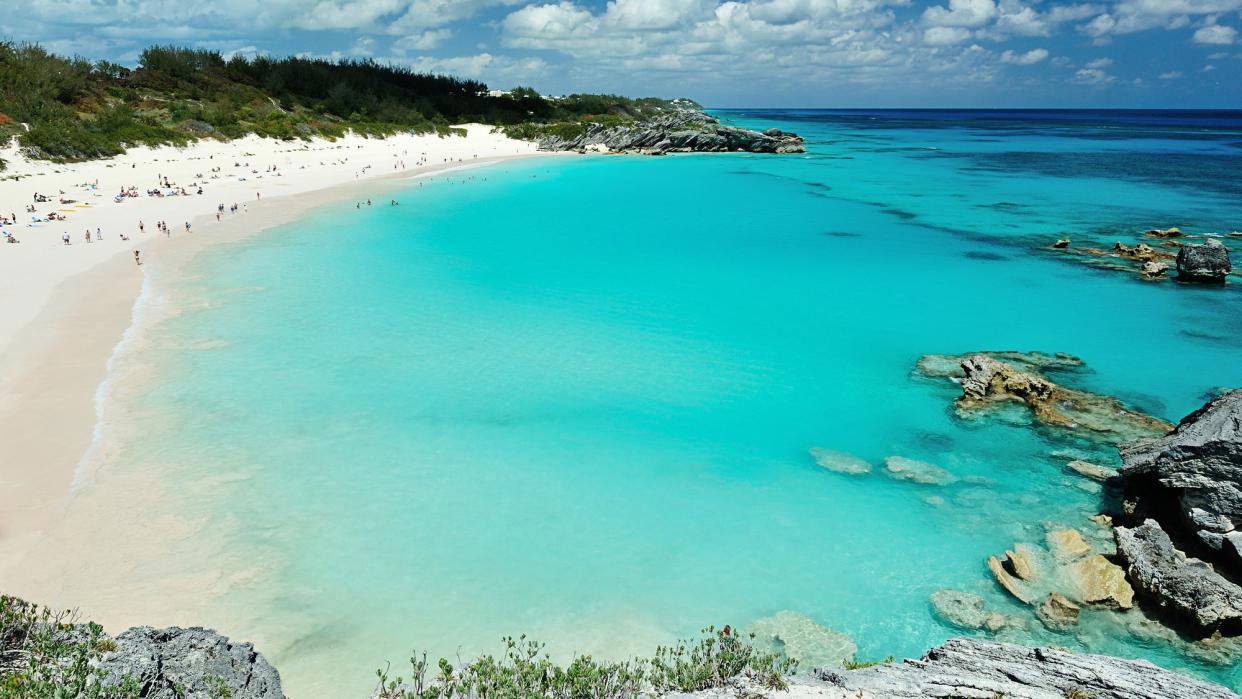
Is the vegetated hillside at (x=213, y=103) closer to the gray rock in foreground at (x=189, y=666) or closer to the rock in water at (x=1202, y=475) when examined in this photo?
the gray rock in foreground at (x=189, y=666)

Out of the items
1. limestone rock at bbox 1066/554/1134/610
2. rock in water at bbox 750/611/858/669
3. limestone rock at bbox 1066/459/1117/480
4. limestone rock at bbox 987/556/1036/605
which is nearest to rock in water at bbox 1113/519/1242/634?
limestone rock at bbox 1066/554/1134/610

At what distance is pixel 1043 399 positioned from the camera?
1769cm

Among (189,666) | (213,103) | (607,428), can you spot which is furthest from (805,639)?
(213,103)

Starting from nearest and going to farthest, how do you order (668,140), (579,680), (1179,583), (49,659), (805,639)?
1. (49,659)
2. (579,680)
3. (805,639)
4. (1179,583)
5. (668,140)

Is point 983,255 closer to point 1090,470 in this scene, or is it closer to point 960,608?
point 1090,470

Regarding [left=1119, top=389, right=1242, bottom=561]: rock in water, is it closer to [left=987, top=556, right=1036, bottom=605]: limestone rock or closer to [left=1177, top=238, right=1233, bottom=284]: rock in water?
[left=987, top=556, right=1036, bottom=605]: limestone rock

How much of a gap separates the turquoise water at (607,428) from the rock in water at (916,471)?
0.98ft

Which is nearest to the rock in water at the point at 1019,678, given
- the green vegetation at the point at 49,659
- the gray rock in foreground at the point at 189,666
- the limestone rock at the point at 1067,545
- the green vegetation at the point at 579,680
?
the green vegetation at the point at 579,680

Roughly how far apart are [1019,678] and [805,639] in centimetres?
380

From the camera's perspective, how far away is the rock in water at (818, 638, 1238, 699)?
258 inches

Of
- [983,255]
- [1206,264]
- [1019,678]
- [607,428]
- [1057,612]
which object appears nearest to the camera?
[1019,678]

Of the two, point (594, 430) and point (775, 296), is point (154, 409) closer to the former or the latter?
point (594, 430)

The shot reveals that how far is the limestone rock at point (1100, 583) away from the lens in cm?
1070

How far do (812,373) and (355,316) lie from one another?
16.0 metres
